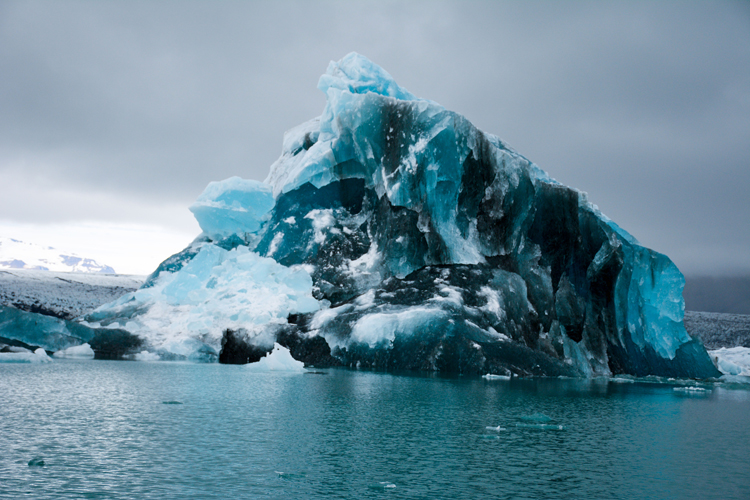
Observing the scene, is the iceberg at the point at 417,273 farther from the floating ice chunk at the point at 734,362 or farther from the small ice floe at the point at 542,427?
the small ice floe at the point at 542,427

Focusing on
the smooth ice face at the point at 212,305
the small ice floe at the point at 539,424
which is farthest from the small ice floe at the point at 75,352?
the small ice floe at the point at 539,424

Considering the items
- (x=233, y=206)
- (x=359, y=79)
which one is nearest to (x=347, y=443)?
(x=233, y=206)

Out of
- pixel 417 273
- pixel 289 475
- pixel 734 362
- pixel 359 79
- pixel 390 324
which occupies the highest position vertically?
pixel 359 79

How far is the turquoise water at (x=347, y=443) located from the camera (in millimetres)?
10172

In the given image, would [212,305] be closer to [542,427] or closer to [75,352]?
[75,352]

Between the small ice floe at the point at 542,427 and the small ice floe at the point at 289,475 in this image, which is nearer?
the small ice floe at the point at 289,475

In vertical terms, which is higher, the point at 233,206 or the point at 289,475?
the point at 233,206

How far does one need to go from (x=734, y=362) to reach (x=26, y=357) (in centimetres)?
5641

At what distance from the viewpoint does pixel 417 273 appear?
37.8 meters

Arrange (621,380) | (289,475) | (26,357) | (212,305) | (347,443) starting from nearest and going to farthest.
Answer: (289,475)
(347,443)
(26,357)
(212,305)
(621,380)

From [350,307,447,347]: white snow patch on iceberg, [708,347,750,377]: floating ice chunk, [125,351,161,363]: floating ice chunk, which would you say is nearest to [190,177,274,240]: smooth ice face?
[125,351,161,363]: floating ice chunk

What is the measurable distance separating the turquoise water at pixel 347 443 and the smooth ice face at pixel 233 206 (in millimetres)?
22274

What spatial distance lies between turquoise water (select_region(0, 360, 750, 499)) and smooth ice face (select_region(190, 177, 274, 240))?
877 inches

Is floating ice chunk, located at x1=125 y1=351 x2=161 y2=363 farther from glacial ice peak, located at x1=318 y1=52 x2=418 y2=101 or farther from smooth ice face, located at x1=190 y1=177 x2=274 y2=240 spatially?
glacial ice peak, located at x1=318 y1=52 x2=418 y2=101
